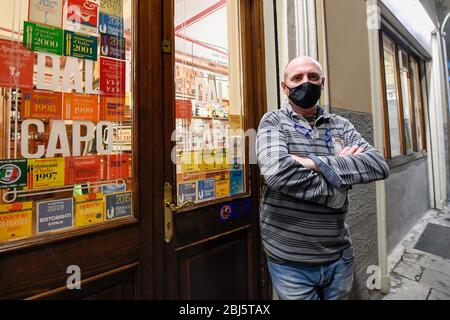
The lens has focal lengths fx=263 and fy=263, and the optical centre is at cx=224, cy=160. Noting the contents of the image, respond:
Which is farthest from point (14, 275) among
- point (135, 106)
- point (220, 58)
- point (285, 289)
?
point (220, 58)

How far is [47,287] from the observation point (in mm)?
843

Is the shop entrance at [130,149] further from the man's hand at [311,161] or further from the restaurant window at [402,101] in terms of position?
the restaurant window at [402,101]

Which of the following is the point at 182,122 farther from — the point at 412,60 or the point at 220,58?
the point at 412,60

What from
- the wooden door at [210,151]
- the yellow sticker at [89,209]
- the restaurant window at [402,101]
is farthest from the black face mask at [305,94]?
the restaurant window at [402,101]

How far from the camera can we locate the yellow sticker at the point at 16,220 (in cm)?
79

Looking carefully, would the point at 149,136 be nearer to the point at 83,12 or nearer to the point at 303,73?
the point at 83,12

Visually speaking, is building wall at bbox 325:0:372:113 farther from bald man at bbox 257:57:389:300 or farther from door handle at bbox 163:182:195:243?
door handle at bbox 163:182:195:243

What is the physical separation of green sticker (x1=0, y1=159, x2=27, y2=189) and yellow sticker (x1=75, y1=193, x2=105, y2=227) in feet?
0.56

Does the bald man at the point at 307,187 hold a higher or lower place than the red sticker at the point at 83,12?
lower

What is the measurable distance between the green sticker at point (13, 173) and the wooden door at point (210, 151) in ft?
1.49
